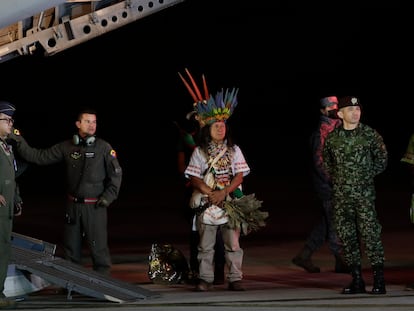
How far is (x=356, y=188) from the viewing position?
10961 millimetres

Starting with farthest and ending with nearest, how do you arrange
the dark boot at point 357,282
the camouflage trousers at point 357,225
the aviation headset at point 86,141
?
the aviation headset at point 86,141
the dark boot at point 357,282
the camouflage trousers at point 357,225

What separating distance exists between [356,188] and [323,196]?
7.50 ft

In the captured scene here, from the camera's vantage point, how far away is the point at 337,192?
11.1 m

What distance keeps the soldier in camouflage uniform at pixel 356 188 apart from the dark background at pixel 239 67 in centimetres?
3152

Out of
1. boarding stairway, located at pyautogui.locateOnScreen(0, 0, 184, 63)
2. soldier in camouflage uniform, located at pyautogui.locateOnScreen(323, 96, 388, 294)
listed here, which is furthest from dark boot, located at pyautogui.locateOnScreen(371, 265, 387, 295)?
boarding stairway, located at pyautogui.locateOnScreen(0, 0, 184, 63)

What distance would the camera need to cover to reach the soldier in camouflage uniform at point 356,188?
1097 cm

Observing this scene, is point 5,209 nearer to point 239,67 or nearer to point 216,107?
point 216,107

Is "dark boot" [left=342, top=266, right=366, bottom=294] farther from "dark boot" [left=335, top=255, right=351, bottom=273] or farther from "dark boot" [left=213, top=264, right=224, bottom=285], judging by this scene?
"dark boot" [left=335, top=255, right=351, bottom=273]

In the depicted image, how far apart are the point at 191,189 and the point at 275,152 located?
24.2 m

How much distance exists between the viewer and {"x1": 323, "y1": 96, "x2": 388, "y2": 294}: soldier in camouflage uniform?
10969 mm

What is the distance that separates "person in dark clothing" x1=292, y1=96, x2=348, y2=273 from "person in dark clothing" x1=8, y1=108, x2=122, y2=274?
2.23m

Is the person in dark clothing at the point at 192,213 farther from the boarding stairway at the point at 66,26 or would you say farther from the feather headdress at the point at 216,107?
the boarding stairway at the point at 66,26

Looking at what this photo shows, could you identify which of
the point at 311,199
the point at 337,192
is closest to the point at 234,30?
the point at 311,199

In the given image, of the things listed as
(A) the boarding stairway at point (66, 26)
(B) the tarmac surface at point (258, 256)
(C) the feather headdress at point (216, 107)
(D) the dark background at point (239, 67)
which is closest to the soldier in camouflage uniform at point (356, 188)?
(B) the tarmac surface at point (258, 256)
